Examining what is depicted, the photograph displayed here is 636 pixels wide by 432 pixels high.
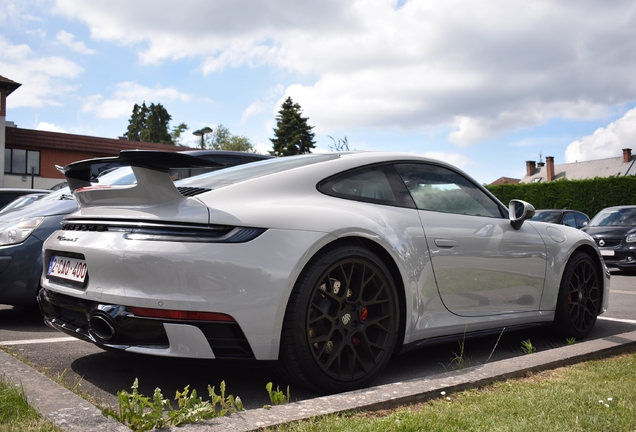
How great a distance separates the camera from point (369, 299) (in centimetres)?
330

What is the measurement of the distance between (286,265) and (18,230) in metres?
3.24

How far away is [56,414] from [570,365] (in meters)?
2.80

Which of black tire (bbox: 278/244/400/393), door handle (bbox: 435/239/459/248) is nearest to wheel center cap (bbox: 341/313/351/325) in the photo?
black tire (bbox: 278/244/400/393)

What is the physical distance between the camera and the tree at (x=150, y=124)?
80.3 m

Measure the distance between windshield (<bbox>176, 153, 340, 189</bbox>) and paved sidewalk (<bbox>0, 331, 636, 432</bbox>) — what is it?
125 centimetres

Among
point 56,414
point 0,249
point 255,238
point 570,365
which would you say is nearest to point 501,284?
point 570,365

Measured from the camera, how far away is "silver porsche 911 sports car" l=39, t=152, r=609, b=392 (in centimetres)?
283

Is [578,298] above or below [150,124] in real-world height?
below

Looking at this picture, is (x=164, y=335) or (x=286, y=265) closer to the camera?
(x=164, y=335)

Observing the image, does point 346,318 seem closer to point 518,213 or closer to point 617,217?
point 518,213

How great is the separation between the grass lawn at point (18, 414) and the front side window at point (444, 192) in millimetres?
2383

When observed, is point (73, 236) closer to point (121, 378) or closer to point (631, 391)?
point (121, 378)

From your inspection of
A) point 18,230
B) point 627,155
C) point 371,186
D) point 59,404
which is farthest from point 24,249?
point 627,155

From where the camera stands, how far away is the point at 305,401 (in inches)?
106
